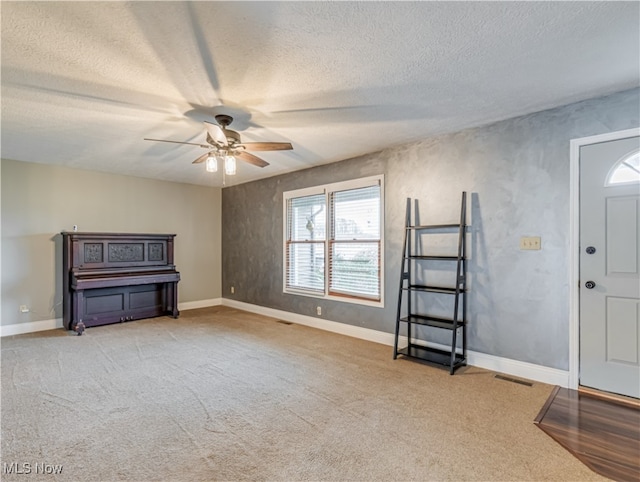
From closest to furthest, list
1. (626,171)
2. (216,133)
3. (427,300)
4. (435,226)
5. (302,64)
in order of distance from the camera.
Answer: (302,64), (626,171), (216,133), (435,226), (427,300)

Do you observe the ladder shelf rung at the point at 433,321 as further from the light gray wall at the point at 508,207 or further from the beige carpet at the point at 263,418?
the beige carpet at the point at 263,418

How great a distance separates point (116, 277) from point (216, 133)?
3386mm

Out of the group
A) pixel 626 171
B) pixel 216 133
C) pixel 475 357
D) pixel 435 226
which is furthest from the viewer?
pixel 435 226

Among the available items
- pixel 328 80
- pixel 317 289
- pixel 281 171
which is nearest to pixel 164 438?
pixel 328 80

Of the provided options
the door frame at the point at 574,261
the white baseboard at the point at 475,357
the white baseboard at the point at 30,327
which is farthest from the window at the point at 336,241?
the white baseboard at the point at 30,327

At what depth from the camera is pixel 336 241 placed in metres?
4.85

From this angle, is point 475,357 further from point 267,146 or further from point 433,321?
point 267,146

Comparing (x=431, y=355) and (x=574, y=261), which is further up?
(x=574, y=261)

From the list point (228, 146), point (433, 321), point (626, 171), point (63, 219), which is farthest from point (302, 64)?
point (63, 219)

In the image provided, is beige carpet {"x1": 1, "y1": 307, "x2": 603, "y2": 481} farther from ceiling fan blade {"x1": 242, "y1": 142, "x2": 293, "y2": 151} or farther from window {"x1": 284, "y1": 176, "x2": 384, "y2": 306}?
ceiling fan blade {"x1": 242, "y1": 142, "x2": 293, "y2": 151}

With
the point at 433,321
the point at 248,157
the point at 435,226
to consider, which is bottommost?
the point at 433,321

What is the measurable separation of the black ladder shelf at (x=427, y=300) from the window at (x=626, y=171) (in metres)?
1.17

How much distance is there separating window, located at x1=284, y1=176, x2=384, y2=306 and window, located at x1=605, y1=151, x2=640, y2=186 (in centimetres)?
223

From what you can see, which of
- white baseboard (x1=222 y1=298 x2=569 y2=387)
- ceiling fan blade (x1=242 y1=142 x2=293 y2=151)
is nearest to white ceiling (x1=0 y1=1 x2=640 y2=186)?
ceiling fan blade (x1=242 y1=142 x2=293 y2=151)
